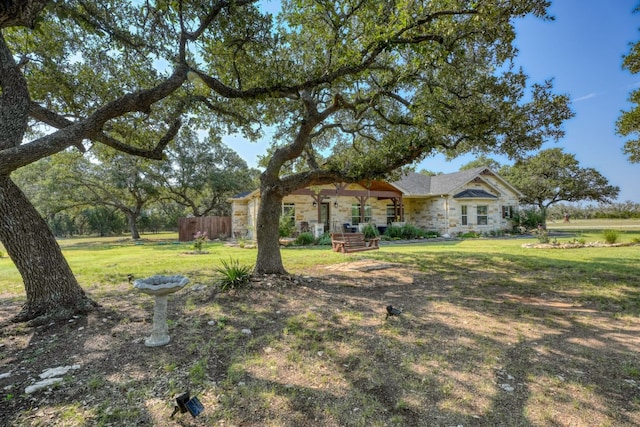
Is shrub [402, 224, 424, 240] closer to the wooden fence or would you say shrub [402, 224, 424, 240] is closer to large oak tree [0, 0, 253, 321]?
the wooden fence

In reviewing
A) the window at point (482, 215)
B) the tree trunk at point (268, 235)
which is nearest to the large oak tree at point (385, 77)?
the tree trunk at point (268, 235)

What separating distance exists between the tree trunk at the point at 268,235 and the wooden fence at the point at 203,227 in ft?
52.4

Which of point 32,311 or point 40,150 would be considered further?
point 32,311

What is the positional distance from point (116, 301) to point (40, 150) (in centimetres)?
280

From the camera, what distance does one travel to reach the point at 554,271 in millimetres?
7562

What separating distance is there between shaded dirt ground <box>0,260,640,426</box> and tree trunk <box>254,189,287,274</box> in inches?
52.5

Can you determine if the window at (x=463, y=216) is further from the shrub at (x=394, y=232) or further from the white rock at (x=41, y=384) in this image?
the white rock at (x=41, y=384)

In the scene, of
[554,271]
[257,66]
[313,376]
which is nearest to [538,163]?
[554,271]

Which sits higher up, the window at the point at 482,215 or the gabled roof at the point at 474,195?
the gabled roof at the point at 474,195

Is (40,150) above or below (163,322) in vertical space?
above

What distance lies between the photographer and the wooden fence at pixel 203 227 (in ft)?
67.9

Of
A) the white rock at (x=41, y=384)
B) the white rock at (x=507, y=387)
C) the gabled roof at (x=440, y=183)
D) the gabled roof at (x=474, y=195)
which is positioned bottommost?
the white rock at (x=507, y=387)

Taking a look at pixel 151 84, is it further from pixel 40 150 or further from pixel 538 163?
pixel 538 163

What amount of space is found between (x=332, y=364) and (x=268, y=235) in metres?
3.84
